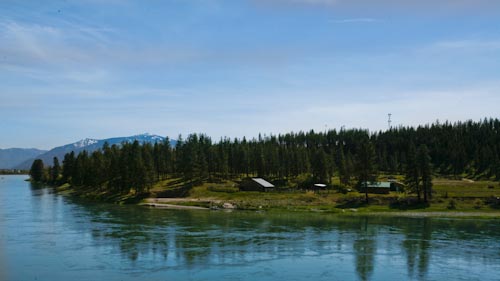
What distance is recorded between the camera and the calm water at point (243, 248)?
1709 inches

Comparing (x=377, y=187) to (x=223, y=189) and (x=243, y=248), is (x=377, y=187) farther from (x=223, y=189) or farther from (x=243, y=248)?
(x=243, y=248)

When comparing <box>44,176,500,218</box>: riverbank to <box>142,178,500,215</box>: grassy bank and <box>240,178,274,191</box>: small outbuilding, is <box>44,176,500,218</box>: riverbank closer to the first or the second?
<box>142,178,500,215</box>: grassy bank

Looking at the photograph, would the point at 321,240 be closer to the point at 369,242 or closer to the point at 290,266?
the point at 369,242

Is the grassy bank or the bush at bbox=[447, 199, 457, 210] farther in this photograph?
the bush at bbox=[447, 199, 457, 210]

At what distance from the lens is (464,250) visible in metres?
54.4

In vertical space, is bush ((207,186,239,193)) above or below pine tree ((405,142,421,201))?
below

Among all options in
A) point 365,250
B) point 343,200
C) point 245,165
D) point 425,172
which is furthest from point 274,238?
point 245,165

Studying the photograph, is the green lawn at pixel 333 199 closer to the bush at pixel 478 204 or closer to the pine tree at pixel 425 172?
the bush at pixel 478 204

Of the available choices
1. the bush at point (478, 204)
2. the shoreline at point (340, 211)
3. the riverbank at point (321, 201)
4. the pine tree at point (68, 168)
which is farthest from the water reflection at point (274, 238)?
the pine tree at point (68, 168)

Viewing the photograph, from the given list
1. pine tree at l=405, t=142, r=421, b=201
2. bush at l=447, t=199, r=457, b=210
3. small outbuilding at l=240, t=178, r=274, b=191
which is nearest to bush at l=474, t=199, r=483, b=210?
bush at l=447, t=199, r=457, b=210

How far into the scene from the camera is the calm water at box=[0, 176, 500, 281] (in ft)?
142

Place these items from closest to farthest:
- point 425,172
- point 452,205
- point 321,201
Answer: point 452,205, point 425,172, point 321,201

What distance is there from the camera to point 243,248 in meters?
54.7

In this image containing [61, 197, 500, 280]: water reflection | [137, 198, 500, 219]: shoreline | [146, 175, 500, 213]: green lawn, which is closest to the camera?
[61, 197, 500, 280]: water reflection
